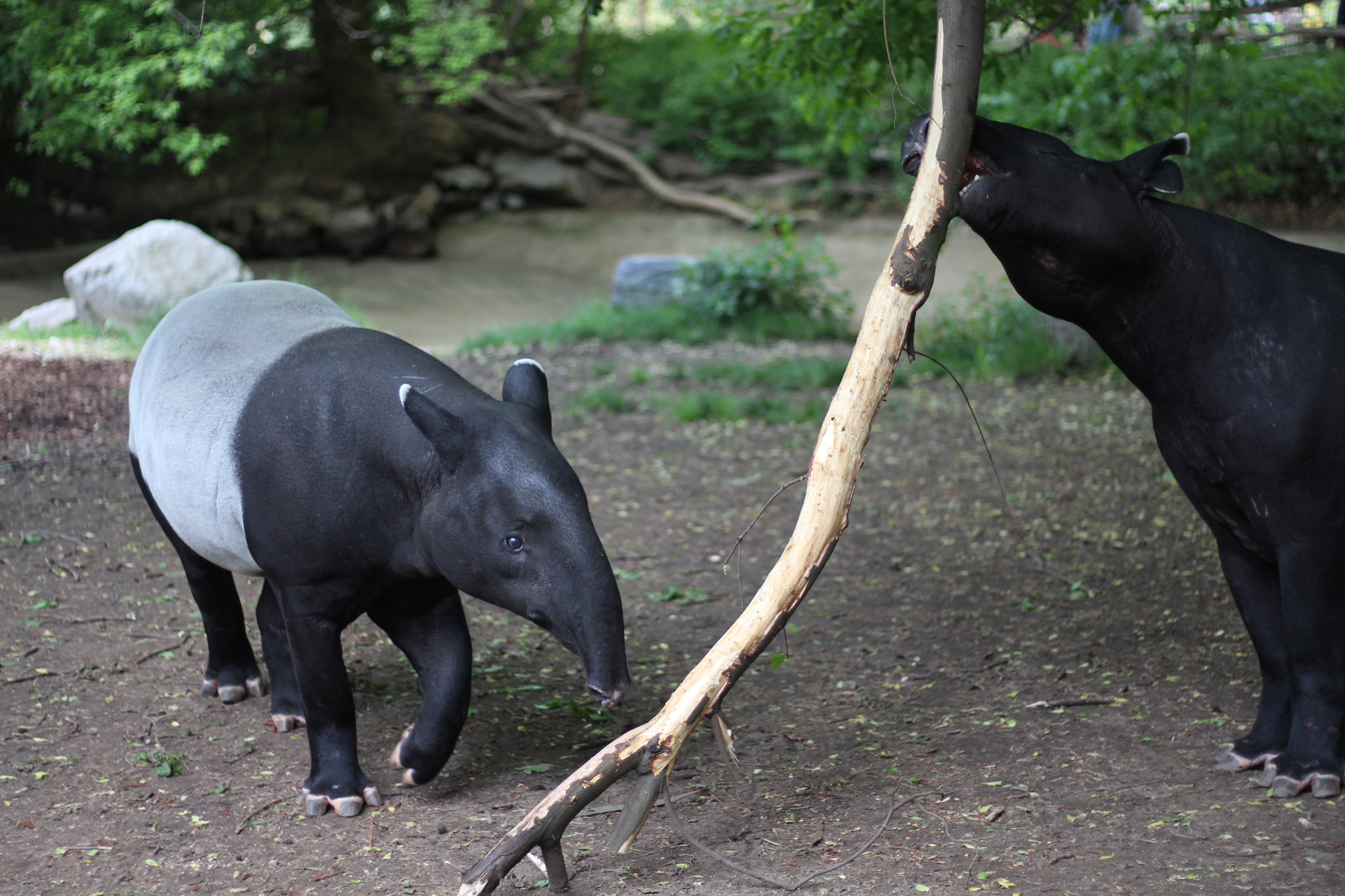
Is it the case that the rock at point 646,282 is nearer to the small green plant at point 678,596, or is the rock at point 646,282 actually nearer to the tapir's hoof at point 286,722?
the small green plant at point 678,596

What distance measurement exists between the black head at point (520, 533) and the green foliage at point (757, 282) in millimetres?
8837

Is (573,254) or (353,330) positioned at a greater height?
(353,330)

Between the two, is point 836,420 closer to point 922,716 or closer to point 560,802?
point 560,802

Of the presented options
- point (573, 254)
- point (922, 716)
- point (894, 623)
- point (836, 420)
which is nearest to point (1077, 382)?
point (894, 623)

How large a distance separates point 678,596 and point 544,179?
49.0 feet

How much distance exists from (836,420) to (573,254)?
50.9 ft

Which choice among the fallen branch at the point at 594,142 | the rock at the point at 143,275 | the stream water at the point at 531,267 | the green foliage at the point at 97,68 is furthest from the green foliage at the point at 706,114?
the rock at the point at 143,275

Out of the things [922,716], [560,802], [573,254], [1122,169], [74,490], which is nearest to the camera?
[560,802]

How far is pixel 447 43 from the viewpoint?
57.4 ft

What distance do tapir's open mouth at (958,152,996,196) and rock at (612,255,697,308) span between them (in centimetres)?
963

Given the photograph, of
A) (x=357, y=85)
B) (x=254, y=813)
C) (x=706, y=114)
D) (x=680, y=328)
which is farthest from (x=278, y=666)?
(x=706, y=114)

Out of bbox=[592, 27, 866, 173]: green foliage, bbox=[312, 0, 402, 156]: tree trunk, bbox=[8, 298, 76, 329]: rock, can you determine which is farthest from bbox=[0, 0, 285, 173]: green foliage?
bbox=[592, 27, 866, 173]: green foliage

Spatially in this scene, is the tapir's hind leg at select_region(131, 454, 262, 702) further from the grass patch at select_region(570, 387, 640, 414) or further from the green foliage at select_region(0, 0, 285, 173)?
the green foliage at select_region(0, 0, 285, 173)

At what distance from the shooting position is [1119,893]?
9.39 ft
